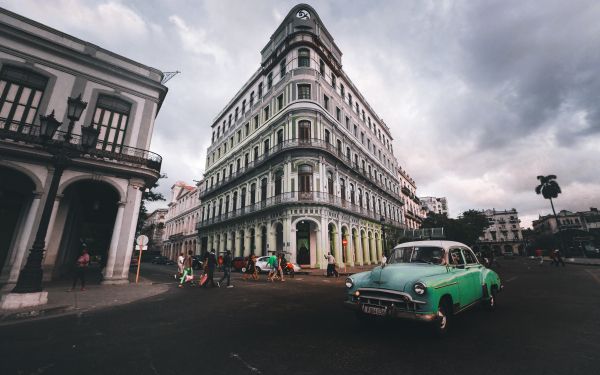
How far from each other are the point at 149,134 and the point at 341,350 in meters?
15.0

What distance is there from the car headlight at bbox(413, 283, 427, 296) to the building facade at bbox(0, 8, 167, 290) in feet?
40.6

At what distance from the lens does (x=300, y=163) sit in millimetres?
23016

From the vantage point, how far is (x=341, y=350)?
373cm

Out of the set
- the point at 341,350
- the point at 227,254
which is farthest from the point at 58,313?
the point at 341,350

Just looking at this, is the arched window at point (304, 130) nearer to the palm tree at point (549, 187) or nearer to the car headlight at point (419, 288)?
the car headlight at point (419, 288)

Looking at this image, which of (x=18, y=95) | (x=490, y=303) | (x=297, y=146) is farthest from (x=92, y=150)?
(x=490, y=303)

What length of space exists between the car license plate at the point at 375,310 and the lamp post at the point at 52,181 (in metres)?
8.29

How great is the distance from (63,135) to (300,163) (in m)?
15.7

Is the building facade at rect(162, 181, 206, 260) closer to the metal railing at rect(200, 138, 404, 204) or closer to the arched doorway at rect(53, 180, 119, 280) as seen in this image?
the metal railing at rect(200, 138, 404, 204)

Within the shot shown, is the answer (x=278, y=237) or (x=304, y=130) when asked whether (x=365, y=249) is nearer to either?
(x=278, y=237)

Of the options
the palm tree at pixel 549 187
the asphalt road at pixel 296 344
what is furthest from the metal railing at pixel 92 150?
the palm tree at pixel 549 187

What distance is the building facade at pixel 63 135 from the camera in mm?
11039

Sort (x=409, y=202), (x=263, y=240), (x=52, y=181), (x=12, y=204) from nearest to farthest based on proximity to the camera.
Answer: (x=52, y=181) < (x=12, y=204) < (x=263, y=240) < (x=409, y=202)

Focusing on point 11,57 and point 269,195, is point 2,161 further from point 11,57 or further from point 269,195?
point 269,195
